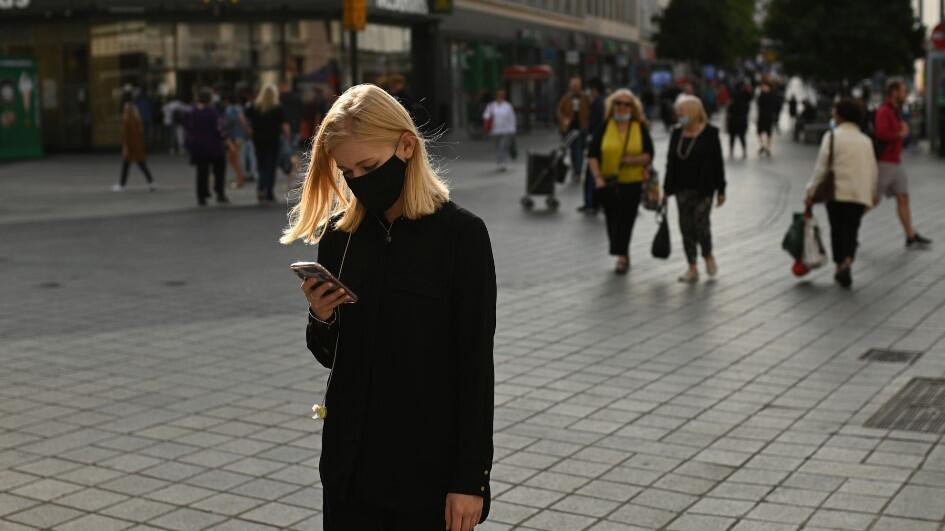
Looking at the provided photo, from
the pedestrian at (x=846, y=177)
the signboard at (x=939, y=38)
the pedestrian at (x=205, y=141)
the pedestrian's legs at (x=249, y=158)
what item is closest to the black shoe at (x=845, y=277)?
the pedestrian at (x=846, y=177)

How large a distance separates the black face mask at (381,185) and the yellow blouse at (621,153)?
9.89 m

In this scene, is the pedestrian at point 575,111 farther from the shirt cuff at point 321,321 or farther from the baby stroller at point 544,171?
the shirt cuff at point 321,321

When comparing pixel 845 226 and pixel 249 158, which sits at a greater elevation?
pixel 249 158

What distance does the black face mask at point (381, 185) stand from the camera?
3.15 m

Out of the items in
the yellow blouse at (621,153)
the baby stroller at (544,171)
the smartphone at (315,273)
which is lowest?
the baby stroller at (544,171)

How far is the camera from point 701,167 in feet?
40.5

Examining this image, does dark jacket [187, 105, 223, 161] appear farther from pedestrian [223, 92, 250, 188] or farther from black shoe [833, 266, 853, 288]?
black shoe [833, 266, 853, 288]

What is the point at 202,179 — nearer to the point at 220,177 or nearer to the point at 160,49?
the point at 220,177

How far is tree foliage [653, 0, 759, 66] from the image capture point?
3231 inches

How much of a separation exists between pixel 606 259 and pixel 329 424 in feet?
36.1

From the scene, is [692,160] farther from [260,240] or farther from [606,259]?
[260,240]

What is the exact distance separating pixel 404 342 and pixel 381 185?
1.23ft

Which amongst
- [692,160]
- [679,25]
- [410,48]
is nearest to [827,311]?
[692,160]

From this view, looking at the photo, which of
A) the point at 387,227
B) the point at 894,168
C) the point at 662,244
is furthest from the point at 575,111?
the point at 387,227
